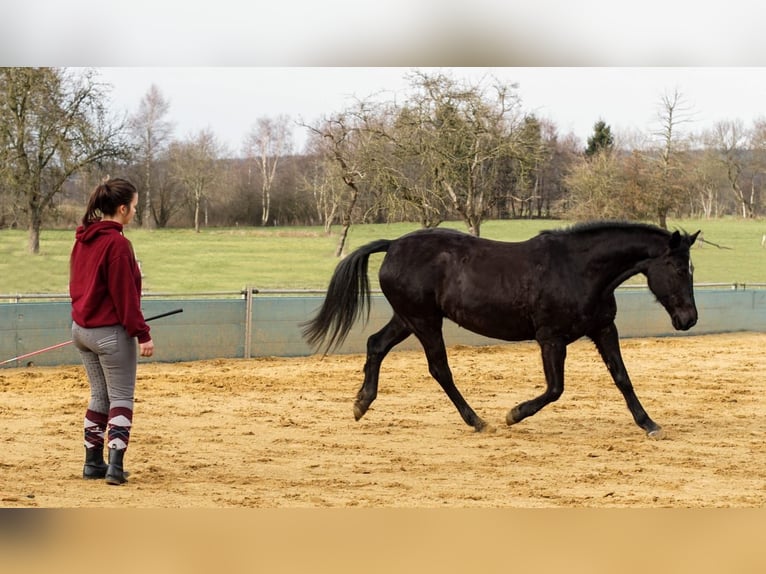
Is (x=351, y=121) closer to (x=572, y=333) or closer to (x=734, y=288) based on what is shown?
(x=734, y=288)

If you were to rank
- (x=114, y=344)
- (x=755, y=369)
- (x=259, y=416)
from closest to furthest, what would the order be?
(x=114, y=344) → (x=259, y=416) → (x=755, y=369)

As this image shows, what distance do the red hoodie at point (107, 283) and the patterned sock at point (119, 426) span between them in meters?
0.39

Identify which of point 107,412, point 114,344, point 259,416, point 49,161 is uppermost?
point 49,161

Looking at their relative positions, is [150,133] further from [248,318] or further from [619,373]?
[619,373]

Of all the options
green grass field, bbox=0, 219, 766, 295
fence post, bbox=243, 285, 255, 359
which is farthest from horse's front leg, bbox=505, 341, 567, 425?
green grass field, bbox=0, 219, 766, 295

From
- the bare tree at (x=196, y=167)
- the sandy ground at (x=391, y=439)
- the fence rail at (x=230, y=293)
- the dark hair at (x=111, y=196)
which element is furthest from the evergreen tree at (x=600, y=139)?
the dark hair at (x=111, y=196)

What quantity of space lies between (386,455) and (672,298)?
7.41 feet

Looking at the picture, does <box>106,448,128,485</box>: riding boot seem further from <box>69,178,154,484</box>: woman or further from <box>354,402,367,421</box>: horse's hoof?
<box>354,402,367,421</box>: horse's hoof

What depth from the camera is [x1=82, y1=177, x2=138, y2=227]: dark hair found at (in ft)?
14.8

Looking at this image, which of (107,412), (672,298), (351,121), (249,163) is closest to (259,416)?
(107,412)

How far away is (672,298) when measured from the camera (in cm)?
629

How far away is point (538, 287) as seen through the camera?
6.34 metres

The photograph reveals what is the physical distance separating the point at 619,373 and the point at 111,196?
3.68 metres

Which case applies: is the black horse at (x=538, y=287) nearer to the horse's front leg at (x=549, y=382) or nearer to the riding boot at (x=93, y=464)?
the horse's front leg at (x=549, y=382)
